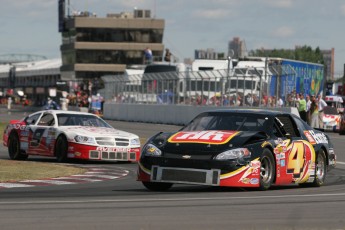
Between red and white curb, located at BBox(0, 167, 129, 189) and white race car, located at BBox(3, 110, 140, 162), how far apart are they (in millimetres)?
1295

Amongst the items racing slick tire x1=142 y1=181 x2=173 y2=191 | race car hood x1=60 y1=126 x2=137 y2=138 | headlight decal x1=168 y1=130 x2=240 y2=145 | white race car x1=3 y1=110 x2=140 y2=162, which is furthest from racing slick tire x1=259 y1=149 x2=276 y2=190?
race car hood x1=60 y1=126 x2=137 y2=138

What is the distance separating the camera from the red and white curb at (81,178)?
16166 millimetres

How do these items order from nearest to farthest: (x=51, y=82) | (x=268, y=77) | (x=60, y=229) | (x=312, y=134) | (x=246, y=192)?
(x=60, y=229) < (x=246, y=192) < (x=312, y=134) < (x=268, y=77) < (x=51, y=82)

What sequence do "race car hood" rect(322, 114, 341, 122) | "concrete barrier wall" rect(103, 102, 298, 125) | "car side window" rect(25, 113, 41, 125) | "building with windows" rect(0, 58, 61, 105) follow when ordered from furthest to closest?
1. "building with windows" rect(0, 58, 61, 105)
2. "concrete barrier wall" rect(103, 102, 298, 125)
3. "race car hood" rect(322, 114, 341, 122)
4. "car side window" rect(25, 113, 41, 125)

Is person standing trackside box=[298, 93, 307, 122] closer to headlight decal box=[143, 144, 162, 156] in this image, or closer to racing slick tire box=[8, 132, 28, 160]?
racing slick tire box=[8, 132, 28, 160]

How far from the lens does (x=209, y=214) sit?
35.9 feet

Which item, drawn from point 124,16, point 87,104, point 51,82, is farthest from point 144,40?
point 87,104

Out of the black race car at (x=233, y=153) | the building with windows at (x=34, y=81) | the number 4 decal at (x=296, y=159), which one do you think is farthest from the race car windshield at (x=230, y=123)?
the building with windows at (x=34, y=81)

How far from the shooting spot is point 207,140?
14.3m

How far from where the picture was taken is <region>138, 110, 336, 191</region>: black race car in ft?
46.2

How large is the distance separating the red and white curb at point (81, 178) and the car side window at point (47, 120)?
8.71 feet

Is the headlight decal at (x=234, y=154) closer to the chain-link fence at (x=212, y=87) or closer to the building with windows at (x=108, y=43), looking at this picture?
the chain-link fence at (x=212, y=87)

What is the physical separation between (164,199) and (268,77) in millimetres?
31077

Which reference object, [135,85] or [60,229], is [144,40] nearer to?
[135,85]
